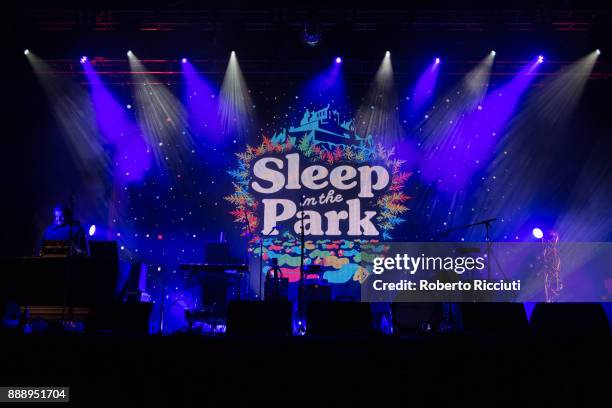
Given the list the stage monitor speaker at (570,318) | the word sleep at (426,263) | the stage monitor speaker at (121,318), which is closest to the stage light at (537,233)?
the word sleep at (426,263)

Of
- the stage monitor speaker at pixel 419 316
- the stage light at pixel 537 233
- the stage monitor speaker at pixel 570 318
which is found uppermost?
the stage light at pixel 537 233

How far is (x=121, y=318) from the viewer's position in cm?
461

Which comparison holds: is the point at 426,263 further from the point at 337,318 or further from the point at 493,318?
the point at 337,318

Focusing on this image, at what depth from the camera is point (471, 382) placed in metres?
2.96

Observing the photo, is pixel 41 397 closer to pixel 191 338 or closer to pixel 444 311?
pixel 191 338

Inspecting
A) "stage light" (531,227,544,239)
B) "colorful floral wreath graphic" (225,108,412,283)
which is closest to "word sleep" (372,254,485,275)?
"colorful floral wreath graphic" (225,108,412,283)

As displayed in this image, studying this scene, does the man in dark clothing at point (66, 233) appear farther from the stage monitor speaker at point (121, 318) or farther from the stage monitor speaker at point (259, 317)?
the stage monitor speaker at point (259, 317)

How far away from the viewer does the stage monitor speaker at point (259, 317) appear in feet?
14.6

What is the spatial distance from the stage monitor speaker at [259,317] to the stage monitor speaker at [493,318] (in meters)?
1.55

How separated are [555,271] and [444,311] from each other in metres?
4.57

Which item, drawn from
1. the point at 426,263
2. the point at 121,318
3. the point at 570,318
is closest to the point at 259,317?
the point at 121,318

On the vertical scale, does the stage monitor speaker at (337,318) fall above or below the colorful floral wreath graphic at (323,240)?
below

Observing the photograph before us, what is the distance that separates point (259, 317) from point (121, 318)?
1.24 m

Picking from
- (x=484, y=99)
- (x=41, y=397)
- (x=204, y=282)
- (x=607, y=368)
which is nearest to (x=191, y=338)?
(x=41, y=397)
